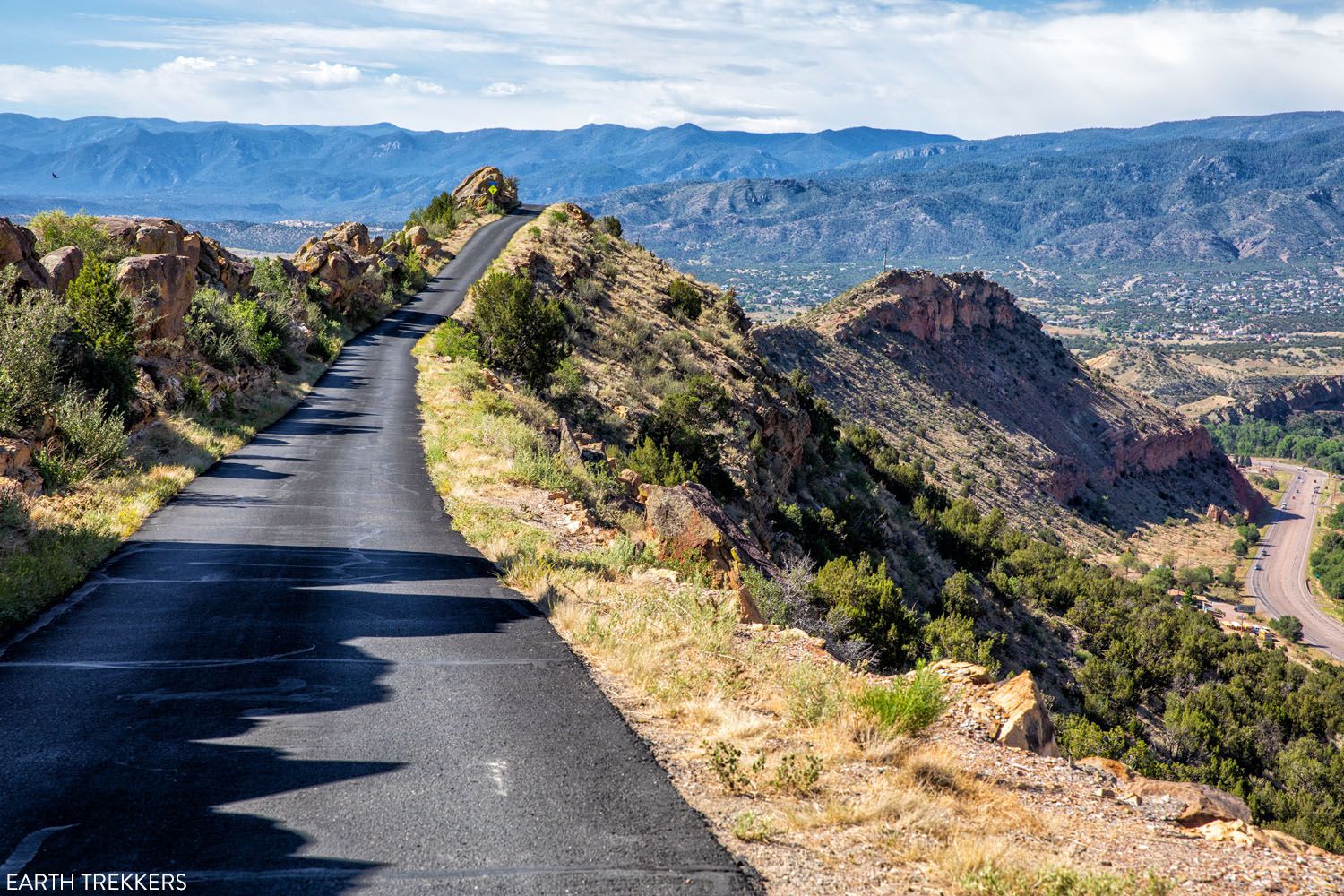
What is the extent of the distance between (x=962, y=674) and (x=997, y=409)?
76997mm

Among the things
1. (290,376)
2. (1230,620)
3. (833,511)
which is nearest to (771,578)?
(833,511)

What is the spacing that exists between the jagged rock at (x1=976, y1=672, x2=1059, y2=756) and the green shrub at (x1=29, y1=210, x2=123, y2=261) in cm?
2165

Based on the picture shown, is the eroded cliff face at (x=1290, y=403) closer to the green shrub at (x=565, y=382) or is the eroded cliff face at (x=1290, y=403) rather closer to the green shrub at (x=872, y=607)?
the green shrub at (x=565, y=382)

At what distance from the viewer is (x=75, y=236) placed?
2089 centimetres

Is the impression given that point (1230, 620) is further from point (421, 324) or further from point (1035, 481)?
point (421, 324)

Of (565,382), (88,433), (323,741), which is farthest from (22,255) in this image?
(323,741)

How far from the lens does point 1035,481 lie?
6850 cm

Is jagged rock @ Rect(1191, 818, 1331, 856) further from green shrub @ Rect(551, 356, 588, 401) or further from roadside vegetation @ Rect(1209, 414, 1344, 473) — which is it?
roadside vegetation @ Rect(1209, 414, 1344, 473)

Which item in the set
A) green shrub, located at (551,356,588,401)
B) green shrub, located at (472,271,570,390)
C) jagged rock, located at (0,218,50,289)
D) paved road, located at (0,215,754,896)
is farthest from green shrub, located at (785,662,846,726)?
green shrub, located at (472,271,570,390)

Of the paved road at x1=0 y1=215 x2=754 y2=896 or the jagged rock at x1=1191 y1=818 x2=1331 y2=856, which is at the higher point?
the paved road at x1=0 y1=215 x2=754 y2=896

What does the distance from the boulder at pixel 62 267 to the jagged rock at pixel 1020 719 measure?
1800cm

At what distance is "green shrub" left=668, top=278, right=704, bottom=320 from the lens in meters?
40.8

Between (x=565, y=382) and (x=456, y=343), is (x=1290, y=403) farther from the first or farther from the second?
(x=456, y=343)

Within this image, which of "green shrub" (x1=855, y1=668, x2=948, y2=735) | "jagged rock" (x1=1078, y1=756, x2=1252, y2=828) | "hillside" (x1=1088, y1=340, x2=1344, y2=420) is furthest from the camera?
"hillside" (x1=1088, y1=340, x2=1344, y2=420)
